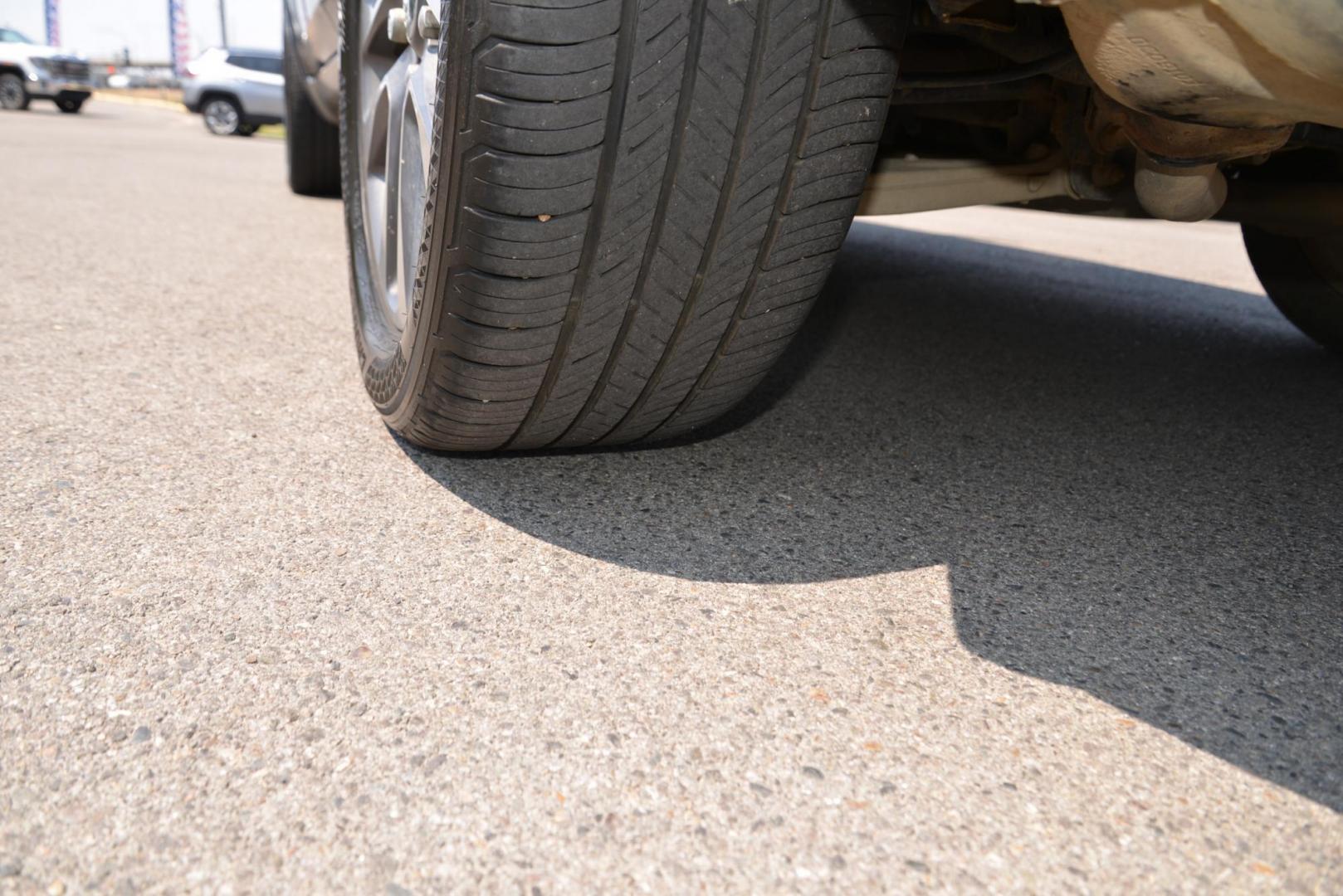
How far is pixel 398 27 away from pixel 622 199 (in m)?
0.76

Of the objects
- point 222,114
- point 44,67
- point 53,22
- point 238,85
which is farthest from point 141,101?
point 53,22

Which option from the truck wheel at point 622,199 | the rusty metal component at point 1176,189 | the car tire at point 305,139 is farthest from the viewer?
the car tire at point 305,139

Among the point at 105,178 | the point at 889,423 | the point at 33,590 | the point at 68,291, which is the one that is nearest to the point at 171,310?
the point at 68,291

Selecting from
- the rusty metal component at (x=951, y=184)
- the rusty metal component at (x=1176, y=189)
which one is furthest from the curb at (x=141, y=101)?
the rusty metal component at (x=1176, y=189)

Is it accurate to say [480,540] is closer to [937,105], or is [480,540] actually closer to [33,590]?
[33,590]

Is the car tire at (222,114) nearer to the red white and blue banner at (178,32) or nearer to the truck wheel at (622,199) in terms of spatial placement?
the truck wheel at (622,199)

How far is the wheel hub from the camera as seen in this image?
1.75 m

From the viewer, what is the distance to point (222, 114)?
1631 centimetres

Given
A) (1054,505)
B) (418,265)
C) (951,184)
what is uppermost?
(951,184)

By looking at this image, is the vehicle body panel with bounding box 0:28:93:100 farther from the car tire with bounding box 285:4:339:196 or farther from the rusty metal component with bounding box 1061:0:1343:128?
the rusty metal component with bounding box 1061:0:1343:128

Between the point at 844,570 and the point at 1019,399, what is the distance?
1113 millimetres

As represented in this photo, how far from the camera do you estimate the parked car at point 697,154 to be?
120 centimetres

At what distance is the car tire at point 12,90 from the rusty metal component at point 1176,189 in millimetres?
19322

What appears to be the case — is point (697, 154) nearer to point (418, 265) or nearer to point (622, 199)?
point (622, 199)
